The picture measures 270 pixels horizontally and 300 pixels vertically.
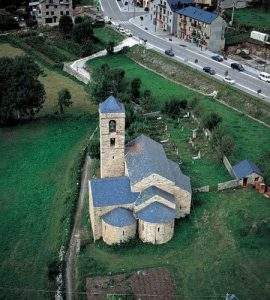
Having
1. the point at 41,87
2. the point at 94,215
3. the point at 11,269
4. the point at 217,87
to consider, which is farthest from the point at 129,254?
the point at 217,87

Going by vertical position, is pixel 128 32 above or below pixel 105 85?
below

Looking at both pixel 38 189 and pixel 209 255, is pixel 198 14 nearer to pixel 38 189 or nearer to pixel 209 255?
pixel 38 189

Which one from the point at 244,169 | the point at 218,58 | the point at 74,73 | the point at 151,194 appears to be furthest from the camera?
the point at 74,73

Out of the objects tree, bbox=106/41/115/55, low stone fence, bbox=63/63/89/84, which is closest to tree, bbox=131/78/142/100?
low stone fence, bbox=63/63/89/84

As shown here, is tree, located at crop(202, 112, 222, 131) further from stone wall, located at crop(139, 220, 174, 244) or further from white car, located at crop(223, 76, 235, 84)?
stone wall, located at crop(139, 220, 174, 244)

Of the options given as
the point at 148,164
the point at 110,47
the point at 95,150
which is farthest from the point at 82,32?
the point at 148,164
